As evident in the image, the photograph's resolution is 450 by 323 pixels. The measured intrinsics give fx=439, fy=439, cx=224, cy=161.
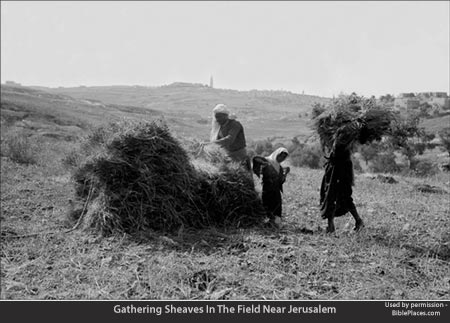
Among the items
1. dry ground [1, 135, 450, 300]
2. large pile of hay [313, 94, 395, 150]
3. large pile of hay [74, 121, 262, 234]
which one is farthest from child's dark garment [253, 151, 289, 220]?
large pile of hay [313, 94, 395, 150]

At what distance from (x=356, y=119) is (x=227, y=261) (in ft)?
8.18

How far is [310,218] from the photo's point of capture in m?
7.06

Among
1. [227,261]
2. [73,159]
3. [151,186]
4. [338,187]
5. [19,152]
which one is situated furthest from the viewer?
[19,152]

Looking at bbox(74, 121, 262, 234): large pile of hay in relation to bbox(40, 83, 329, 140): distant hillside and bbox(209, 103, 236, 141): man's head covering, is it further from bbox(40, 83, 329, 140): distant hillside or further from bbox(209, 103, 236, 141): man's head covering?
bbox(40, 83, 329, 140): distant hillside

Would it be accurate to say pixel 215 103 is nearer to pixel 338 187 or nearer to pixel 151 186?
pixel 338 187

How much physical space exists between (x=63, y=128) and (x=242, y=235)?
63.7 feet

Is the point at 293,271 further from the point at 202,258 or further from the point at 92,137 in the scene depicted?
the point at 92,137

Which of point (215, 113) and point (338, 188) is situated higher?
point (215, 113)

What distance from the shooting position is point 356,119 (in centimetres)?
562

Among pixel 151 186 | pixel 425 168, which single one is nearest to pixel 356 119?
pixel 151 186

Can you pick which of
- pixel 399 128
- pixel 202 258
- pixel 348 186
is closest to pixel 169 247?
pixel 202 258

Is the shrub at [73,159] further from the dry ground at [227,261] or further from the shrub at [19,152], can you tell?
the shrub at [19,152]

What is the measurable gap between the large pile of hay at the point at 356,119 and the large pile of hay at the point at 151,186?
5.17ft
